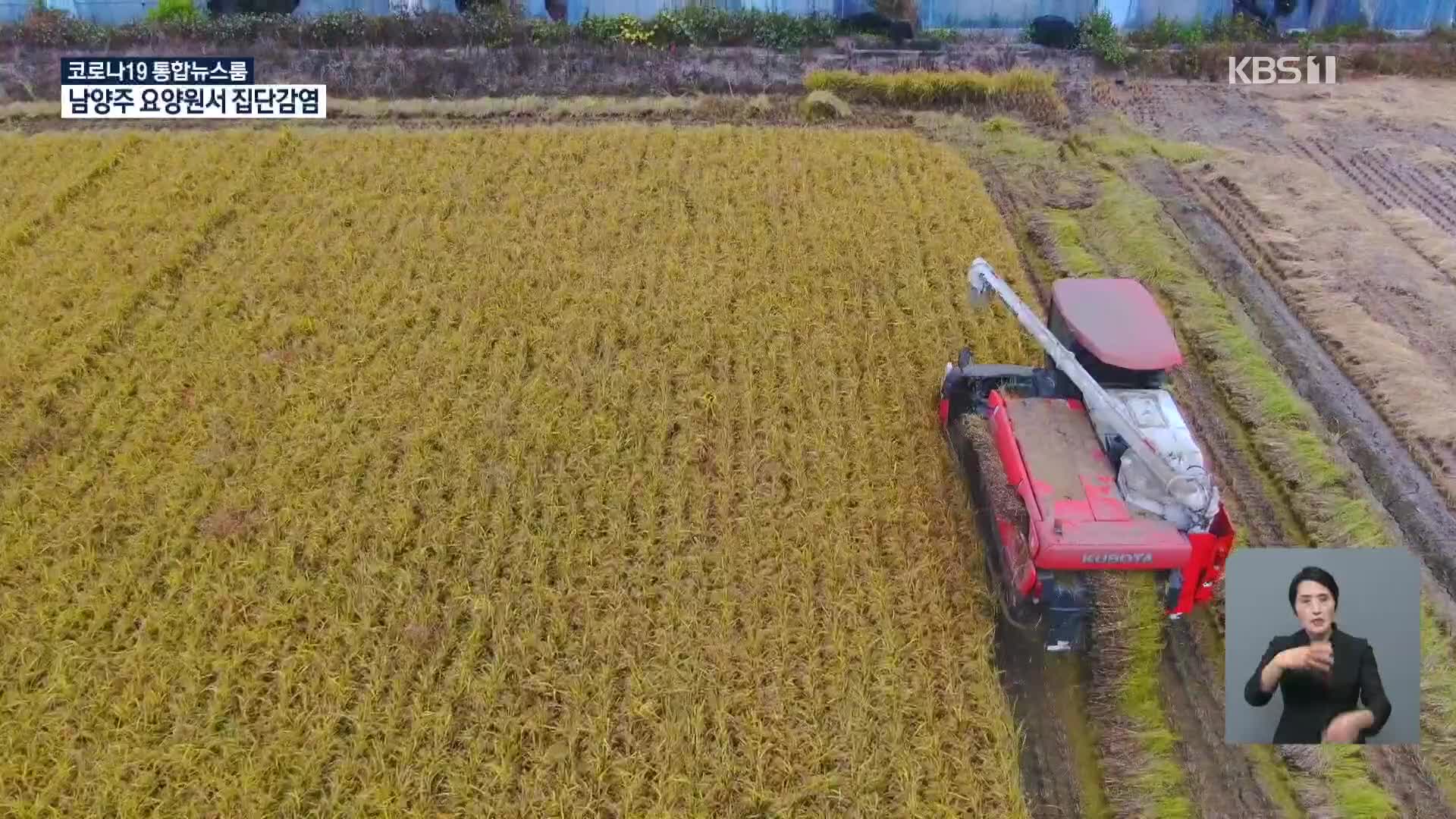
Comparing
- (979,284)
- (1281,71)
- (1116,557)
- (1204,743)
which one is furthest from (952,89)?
(1204,743)

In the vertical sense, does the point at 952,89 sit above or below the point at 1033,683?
above

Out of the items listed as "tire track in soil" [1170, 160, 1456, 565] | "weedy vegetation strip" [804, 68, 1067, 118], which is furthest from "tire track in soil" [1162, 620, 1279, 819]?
"weedy vegetation strip" [804, 68, 1067, 118]

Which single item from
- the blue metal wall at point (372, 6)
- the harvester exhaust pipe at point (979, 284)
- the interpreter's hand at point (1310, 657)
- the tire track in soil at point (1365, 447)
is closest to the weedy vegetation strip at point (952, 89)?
the tire track in soil at point (1365, 447)

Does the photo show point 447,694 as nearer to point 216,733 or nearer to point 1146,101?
point 216,733

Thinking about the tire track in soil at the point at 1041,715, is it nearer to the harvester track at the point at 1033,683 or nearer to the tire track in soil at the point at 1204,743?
the harvester track at the point at 1033,683

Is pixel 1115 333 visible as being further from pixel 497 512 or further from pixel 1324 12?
pixel 1324 12

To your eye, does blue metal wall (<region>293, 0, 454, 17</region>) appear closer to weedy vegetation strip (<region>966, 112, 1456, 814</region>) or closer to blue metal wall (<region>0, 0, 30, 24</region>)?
blue metal wall (<region>0, 0, 30, 24</region>)
